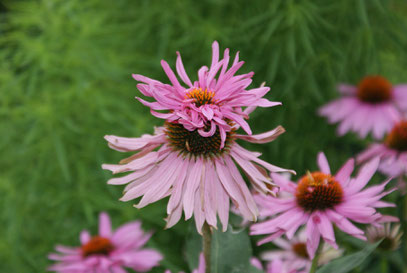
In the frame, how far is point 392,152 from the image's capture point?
794mm

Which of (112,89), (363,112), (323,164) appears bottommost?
(323,164)

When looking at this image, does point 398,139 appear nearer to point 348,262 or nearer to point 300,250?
point 300,250

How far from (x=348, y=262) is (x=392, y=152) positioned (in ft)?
1.56

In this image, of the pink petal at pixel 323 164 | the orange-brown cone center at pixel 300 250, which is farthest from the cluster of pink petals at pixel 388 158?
the pink petal at pixel 323 164

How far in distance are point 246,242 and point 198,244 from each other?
0.16ft

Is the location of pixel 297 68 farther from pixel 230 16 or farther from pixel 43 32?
pixel 43 32

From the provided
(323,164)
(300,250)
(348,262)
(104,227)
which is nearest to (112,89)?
(104,227)

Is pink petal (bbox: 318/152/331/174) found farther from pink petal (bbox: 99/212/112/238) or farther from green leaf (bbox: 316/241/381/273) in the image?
pink petal (bbox: 99/212/112/238)

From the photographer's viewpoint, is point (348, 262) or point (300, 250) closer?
point (348, 262)

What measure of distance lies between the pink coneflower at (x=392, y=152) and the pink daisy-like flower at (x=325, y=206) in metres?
0.31

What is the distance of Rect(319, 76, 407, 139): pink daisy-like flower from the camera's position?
3.36 feet

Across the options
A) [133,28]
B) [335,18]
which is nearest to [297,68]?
[335,18]

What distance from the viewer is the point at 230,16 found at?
1.08m

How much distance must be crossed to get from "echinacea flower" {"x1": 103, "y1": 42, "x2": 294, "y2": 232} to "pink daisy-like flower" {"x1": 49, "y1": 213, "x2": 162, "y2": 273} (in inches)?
10.6
